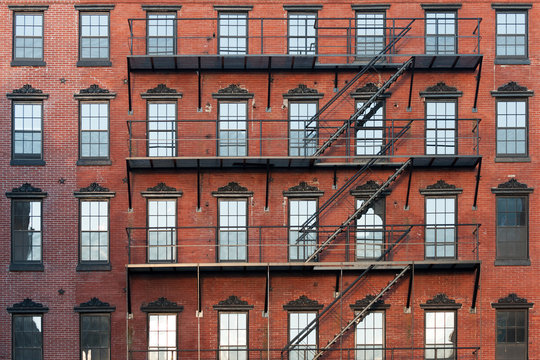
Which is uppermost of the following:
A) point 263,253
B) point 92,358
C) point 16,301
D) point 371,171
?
point 371,171

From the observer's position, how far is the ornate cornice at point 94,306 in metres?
18.8

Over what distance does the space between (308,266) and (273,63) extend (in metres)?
6.32

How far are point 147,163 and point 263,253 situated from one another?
4.53m

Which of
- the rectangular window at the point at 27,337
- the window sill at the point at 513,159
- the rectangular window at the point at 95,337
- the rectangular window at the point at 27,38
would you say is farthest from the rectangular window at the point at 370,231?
the rectangular window at the point at 27,38

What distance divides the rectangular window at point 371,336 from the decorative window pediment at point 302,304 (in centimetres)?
152

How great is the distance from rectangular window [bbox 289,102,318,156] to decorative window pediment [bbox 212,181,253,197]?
184 cm

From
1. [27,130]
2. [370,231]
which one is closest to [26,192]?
[27,130]

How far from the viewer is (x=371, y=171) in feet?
62.7

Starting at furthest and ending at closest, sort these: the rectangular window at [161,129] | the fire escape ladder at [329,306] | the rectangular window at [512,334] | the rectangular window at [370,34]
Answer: the rectangular window at [370,34] → the rectangular window at [161,129] → the rectangular window at [512,334] → the fire escape ladder at [329,306]

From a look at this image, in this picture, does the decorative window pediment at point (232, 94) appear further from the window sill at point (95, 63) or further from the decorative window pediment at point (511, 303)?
the decorative window pediment at point (511, 303)

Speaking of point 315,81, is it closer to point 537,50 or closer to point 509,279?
point 537,50

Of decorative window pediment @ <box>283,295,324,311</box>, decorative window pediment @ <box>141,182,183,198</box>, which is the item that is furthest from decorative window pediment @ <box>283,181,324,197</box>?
decorative window pediment @ <box>141,182,183,198</box>

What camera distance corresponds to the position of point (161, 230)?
19.0 metres

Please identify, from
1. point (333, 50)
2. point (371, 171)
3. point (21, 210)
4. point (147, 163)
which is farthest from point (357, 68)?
point (21, 210)
